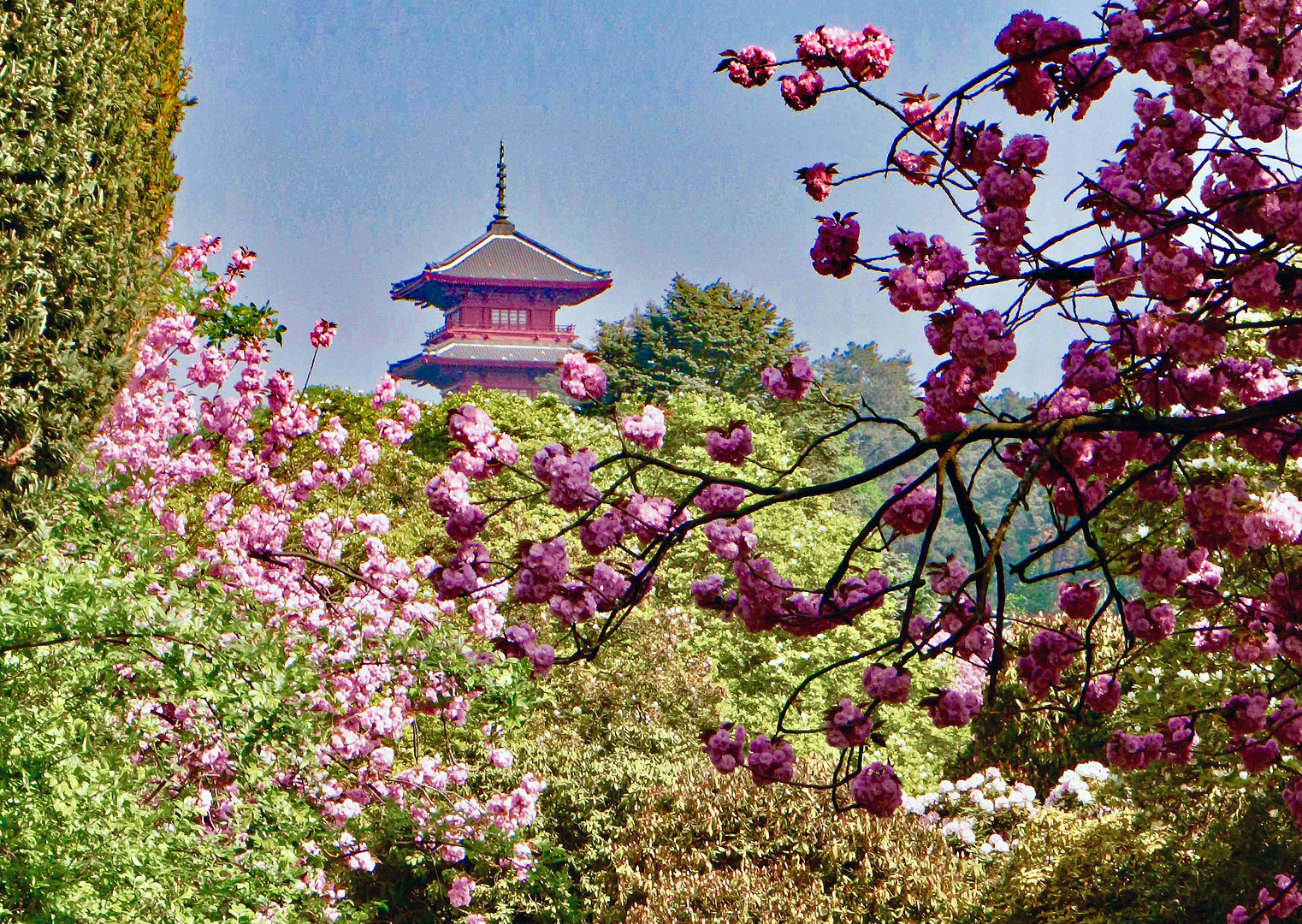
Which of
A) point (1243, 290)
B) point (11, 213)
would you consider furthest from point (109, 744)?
point (1243, 290)

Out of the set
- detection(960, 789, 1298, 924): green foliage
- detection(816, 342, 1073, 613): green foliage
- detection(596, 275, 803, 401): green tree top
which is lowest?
detection(960, 789, 1298, 924): green foliage

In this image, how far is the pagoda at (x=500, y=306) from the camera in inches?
2104

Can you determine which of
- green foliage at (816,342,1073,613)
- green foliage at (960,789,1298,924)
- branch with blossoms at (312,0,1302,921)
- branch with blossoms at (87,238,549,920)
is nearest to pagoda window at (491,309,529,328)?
green foliage at (816,342,1073,613)

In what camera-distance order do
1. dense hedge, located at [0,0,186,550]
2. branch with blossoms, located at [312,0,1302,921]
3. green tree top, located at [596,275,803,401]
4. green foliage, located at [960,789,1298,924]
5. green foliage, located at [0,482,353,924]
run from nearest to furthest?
1. branch with blossoms, located at [312,0,1302,921]
2. green foliage, located at [0,482,353,924]
3. dense hedge, located at [0,0,186,550]
4. green foliage, located at [960,789,1298,924]
5. green tree top, located at [596,275,803,401]

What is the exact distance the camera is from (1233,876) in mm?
6250

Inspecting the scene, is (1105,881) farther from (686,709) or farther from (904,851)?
(686,709)

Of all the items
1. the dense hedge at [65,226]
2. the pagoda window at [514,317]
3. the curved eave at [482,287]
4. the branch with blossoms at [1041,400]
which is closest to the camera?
the branch with blossoms at [1041,400]

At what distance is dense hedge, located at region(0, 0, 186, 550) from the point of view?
5.60 metres

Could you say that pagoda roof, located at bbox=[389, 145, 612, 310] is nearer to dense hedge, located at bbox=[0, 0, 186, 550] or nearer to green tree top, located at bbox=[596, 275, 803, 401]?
green tree top, located at bbox=[596, 275, 803, 401]

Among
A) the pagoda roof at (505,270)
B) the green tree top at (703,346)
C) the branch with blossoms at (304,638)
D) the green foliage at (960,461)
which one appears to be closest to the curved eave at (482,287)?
the pagoda roof at (505,270)

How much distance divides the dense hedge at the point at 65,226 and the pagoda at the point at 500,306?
46.7 metres

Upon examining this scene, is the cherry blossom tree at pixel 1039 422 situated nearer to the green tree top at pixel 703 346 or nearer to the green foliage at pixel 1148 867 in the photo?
the green foliage at pixel 1148 867

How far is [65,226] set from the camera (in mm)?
5793

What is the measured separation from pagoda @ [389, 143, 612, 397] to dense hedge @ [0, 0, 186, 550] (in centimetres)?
4669
